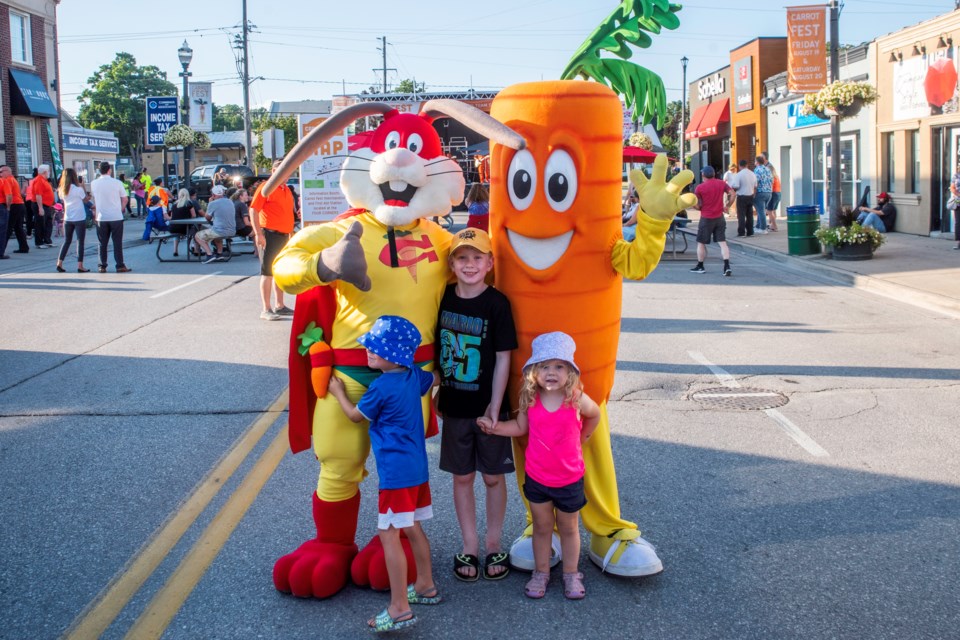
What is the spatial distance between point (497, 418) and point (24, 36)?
31.3m

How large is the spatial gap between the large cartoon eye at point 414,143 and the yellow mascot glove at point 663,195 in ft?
3.17

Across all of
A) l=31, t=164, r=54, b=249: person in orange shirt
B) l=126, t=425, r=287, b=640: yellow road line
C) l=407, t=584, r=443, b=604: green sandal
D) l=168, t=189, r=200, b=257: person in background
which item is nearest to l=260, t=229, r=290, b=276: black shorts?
l=126, t=425, r=287, b=640: yellow road line

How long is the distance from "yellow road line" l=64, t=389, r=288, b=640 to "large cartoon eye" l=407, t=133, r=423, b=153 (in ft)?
7.08

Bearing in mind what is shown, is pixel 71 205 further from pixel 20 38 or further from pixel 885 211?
pixel 20 38

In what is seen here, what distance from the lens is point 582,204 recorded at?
3861mm

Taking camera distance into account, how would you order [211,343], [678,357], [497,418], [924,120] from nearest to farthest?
[497,418]
[678,357]
[211,343]
[924,120]

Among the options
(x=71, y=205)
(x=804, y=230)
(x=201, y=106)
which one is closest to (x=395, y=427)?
(x=71, y=205)

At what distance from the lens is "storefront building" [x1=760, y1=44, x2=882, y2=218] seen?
22.7 meters

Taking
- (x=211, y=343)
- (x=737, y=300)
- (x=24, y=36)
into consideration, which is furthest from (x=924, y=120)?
(x=24, y=36)

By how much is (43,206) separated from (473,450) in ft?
65.9

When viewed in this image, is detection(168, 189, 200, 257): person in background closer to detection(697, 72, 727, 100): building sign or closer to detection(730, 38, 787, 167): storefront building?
detection(730, 38, 787, 167): storefront building

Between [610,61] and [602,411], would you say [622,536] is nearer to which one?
[602,411]

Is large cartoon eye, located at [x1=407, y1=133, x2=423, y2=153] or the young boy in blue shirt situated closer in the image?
the young boy in blue shirt

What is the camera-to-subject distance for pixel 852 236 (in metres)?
15.7
